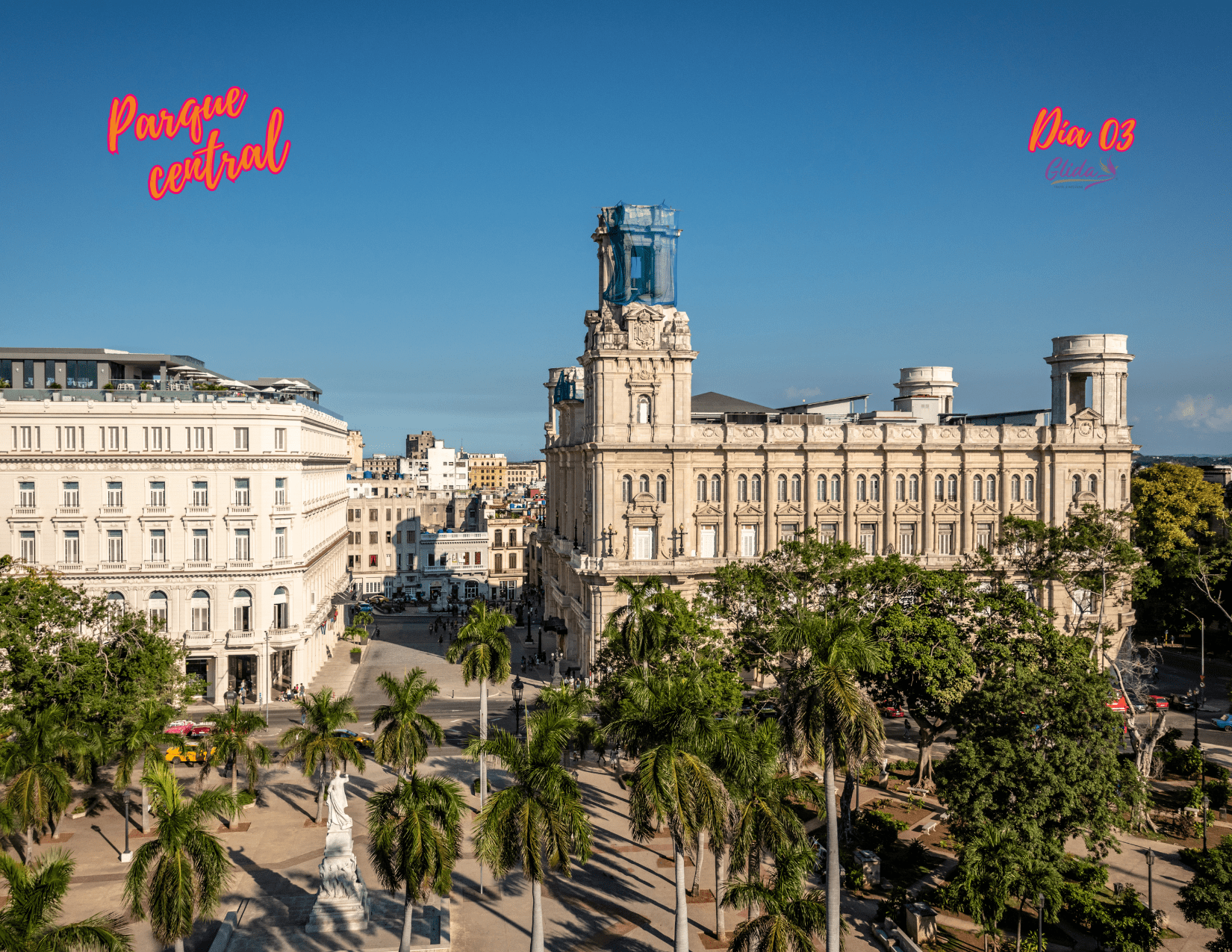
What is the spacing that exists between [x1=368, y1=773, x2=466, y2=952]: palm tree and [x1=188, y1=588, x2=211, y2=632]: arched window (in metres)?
38.3

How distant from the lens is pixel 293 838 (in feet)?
132

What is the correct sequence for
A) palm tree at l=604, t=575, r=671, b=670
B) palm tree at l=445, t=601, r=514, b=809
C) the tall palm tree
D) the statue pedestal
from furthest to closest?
palm tree at l=445, t=601, r=514, b=809, palm tree at l=604, t=575, r=671, b=670, the statue pedestal, the tall palm tree

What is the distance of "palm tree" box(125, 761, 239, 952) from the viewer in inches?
939

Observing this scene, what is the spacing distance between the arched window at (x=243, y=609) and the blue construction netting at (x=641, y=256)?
115 ft

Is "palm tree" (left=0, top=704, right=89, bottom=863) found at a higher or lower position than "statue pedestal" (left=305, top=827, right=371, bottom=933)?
higher

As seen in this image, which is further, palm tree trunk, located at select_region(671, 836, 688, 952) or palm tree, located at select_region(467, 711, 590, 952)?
palm tree trunk, located at select_region(671, 836, 688, 952)

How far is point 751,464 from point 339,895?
44.7 meters

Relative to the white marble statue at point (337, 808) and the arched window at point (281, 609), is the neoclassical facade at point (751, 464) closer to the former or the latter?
the arched window at point (281, 609)

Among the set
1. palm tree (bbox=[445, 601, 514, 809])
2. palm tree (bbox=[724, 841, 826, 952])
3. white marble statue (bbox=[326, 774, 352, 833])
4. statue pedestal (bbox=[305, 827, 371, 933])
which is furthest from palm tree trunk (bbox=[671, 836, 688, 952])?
palm tree (bbox=[445, 601, 514, 809])

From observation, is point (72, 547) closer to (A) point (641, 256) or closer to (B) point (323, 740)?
(B) point (323, 740)

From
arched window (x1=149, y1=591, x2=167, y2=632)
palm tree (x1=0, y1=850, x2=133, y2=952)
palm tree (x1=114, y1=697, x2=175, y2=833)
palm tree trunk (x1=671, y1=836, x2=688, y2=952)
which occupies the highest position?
arched window (x1=149, y1=591, x2=167, y2=632)

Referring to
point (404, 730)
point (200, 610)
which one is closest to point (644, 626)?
point (404, 730)

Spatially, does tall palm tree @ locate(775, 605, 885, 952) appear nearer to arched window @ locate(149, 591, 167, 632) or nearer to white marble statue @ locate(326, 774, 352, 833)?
white marble statue @ locate(326, 774, 352, 833)

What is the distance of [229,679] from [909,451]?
Result: 51.4 meters
